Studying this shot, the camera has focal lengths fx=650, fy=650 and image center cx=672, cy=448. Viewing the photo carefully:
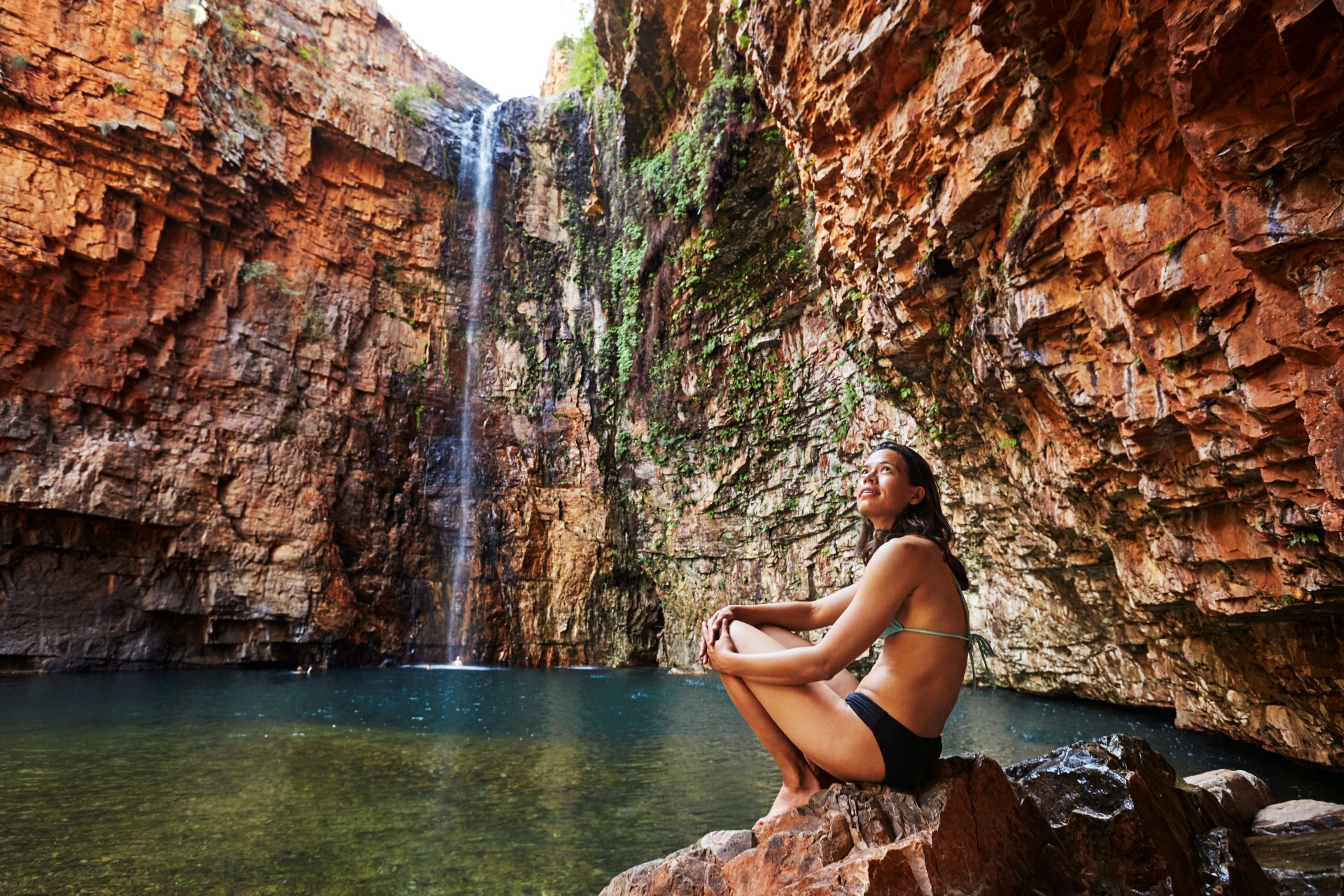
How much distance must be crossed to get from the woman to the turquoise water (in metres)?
1.84

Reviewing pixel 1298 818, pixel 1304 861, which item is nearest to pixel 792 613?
pixel 1304 861

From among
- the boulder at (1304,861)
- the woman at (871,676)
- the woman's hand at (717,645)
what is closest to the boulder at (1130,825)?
the boulder at (1304,861)

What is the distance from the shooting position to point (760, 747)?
6609 mm

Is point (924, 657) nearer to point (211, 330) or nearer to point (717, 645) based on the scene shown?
point (717, 645)

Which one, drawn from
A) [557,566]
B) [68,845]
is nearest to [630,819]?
[68,845]

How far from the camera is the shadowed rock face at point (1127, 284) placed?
9.36 ft

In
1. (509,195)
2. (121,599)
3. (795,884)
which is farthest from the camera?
(509,195)

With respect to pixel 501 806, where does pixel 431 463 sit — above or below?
above

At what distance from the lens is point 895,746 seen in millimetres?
2098

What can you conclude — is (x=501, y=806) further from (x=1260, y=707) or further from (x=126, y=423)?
(x=126, y=423)

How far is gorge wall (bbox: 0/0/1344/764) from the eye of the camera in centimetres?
375

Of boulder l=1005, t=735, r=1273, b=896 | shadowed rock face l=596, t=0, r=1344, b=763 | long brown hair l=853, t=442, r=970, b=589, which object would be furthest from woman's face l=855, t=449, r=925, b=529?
shadowed rock face l=596, t=0, r=1344, b=763

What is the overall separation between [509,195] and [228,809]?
2099 cm

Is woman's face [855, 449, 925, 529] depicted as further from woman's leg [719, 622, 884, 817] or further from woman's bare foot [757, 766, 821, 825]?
woman's bare foot [757, 766, 821, 825]
